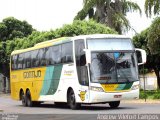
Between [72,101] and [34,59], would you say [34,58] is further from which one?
[72,101]

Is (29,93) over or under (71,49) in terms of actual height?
under

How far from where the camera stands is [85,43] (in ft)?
77.8

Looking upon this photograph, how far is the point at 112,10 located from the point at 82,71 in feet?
85.7

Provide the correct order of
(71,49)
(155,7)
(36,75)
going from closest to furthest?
(71,49)
(36,75)
(155,7)

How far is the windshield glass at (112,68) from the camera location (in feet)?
76.1

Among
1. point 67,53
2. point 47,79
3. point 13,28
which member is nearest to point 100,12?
point 47,79

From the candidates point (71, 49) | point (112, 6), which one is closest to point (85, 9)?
point (112, 6)

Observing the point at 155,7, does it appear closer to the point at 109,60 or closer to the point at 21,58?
the point at 21,58

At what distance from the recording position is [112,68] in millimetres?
23312

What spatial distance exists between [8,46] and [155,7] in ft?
104

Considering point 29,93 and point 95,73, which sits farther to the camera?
point 29,93

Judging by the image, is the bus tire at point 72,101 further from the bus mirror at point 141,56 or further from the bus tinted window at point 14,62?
the bus tinted window at point 14,62

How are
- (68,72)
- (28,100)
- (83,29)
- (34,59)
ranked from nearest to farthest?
(68,72) → (34,59) → (28,100) → (83,29)

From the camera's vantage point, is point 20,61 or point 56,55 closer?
point 56,55
